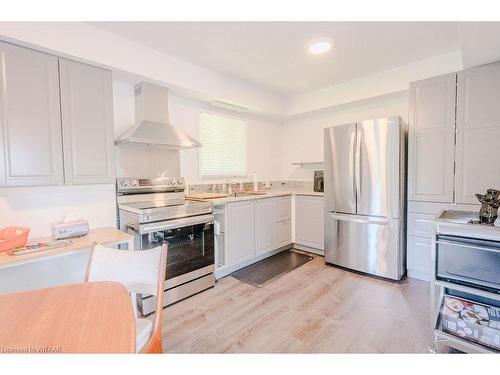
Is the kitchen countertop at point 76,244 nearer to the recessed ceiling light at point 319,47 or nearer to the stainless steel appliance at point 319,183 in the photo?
the recessed ceiling light at point 319,47

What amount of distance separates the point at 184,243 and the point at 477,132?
2903mm

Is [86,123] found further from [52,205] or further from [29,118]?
[52,205]

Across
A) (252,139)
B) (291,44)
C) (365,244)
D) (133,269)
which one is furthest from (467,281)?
(252,139)

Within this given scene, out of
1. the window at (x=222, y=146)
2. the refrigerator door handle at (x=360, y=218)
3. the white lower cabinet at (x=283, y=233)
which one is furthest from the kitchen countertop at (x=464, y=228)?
the window at (x=222, y=146)

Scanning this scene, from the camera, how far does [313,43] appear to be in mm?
2336

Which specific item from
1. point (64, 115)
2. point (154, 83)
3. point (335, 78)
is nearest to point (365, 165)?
point (335, 78)

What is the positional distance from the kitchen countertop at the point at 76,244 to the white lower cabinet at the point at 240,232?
1.16m

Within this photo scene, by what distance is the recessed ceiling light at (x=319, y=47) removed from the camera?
2322 mm

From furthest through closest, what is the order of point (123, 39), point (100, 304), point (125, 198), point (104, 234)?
point (125, 198) < point (123, 39) < point (104, 234) < point (100, 304)

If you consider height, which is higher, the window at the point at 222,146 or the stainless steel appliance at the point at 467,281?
the window at the point at 222,146

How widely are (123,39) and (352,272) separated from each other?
11.0ft

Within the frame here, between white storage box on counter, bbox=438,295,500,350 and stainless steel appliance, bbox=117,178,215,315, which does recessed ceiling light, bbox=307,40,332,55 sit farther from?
white storage box on counter, bbox=438,295,500,350
